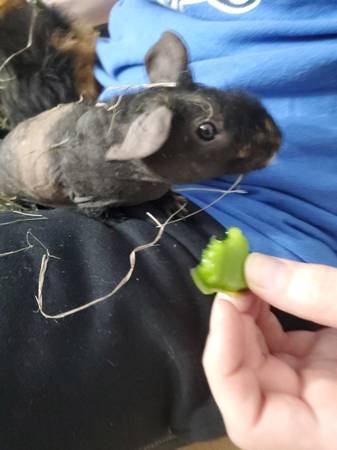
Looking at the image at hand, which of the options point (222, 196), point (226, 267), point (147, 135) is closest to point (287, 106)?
point (222, 196)

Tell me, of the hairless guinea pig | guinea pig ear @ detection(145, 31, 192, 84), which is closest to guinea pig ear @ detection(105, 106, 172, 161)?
the hairless guinea pig

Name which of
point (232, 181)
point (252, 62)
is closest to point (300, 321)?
point (232, 181)

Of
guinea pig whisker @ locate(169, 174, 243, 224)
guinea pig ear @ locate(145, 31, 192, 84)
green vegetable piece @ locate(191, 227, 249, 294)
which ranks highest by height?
guinea pig ear @ locate(145, 31, 192, 84)

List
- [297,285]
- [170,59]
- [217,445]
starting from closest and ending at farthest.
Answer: [297,285] < [170,59] < [217,445]

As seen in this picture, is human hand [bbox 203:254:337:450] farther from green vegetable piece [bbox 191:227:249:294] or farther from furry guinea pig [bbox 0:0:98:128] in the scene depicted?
furry guinea pig [bbox 0:0:98:128]

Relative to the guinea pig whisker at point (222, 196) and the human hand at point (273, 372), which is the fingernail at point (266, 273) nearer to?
the human hand at point (273, 372)

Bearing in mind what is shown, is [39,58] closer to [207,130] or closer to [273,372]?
[207,130]
